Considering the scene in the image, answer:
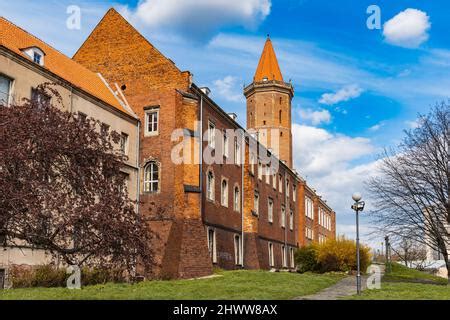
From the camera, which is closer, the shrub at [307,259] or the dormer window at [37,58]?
the dormer window at [37,58]

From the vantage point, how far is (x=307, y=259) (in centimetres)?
4041

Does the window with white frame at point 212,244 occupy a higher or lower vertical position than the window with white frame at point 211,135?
lower

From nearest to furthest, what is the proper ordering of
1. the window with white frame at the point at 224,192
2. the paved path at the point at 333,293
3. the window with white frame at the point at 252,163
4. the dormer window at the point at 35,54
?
the paved path at the point at 333,293 < the dormer window at the point at 35,54 < the window with white frame at the point at 224,192 < the window with white frame at the point at 252,163

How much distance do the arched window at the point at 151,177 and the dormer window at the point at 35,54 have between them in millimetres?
8199

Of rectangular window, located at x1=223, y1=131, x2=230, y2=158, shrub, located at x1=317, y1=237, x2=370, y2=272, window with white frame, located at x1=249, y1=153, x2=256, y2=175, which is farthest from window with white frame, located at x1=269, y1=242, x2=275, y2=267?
rectangular window, located at x1=223, y1=131, x2=230, y2=158

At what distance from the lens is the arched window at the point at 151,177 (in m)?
28.5

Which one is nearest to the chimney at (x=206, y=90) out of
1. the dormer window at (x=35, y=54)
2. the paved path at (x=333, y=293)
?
the dormer window at (x=35, y=54)

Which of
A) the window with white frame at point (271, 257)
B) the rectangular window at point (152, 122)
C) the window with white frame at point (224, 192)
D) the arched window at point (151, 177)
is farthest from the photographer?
the window with white frame at point (271, 257)

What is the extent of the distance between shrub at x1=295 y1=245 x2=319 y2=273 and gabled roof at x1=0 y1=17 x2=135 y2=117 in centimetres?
1901

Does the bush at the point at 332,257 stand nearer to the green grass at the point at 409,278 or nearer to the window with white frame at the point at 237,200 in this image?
the green grass at the point at 409,278

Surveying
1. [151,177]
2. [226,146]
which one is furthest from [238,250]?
[151,177]

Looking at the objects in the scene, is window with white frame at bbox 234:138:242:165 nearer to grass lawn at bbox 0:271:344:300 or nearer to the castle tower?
grass lawn at bbox 0:271:344:300

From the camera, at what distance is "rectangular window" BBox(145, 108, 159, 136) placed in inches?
1144

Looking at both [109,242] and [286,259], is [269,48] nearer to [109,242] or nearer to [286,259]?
[286,259]
